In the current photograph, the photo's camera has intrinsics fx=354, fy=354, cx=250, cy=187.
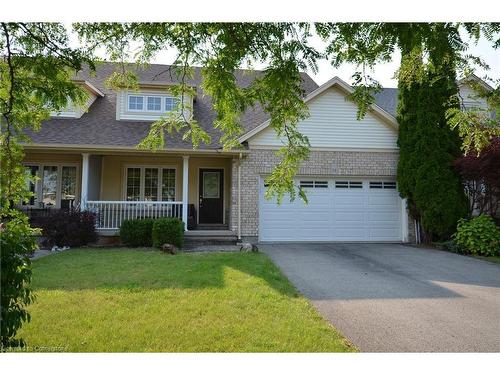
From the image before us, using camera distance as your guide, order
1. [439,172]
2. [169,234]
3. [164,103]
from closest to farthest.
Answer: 1. [169,234]
2. [439,172]
3. [164,103]

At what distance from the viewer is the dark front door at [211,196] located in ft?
42.1

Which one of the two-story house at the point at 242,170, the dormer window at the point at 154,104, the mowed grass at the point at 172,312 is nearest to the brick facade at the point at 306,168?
the two-story house at the point at 242,170

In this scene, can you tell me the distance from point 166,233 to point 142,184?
360cm

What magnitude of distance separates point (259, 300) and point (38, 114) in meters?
3.35

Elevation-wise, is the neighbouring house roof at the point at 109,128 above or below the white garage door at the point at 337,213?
above

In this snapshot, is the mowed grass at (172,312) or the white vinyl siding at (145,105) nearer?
the mowed grass at (172,312)

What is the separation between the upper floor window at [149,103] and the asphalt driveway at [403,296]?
22.1 ft

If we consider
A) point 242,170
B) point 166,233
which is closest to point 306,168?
point 242,170

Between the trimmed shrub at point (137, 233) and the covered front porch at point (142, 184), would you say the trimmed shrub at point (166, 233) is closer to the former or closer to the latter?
the trimmed shrub at point (137, 233)

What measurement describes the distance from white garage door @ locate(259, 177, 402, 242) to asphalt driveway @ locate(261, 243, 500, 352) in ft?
6.72

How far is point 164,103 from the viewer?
12508 millimetres

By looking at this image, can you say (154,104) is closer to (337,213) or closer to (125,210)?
(125,210)

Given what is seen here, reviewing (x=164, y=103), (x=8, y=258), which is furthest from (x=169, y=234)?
(x=8, y=258)
